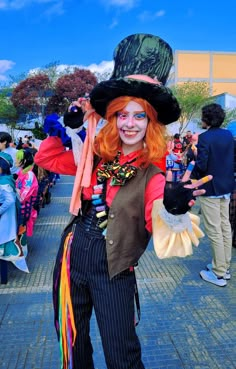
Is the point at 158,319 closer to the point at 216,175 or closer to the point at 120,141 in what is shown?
the point at 216,175

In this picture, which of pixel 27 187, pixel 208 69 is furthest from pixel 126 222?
pixel 208 69

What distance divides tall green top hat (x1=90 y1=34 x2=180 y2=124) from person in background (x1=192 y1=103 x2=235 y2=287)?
1.71 metres

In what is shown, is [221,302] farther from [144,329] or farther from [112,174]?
[112,174]

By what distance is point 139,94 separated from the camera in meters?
1.50

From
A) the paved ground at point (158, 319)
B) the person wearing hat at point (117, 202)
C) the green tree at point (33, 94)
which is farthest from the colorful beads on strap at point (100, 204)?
the green tree at point (33, 94)

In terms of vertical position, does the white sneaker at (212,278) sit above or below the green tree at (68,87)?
below

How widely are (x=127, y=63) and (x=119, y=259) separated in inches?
36.1

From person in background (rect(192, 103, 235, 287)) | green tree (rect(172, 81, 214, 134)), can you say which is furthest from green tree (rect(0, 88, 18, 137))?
person in background (rect(192, 103, 235, 287))

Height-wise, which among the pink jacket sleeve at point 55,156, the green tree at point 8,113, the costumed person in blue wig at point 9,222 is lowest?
the costumed person in blue wig at point 9,222

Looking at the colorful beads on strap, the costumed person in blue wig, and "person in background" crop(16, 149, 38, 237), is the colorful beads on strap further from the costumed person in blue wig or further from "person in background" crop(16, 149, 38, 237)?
→ "person in background" crop(16, 149, 38, 237)

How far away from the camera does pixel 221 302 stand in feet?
9.65

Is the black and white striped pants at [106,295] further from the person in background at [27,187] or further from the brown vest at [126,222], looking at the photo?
the person in background at [27,187]

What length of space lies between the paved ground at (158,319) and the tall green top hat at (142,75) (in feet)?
5.24

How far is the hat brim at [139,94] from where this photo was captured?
4.75ft
